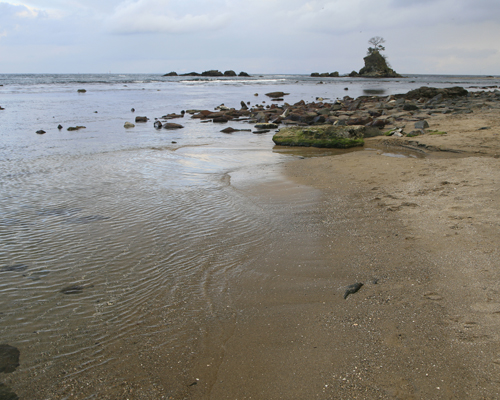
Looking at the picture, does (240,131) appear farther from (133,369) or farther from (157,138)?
(133,369)

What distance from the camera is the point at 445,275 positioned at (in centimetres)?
369

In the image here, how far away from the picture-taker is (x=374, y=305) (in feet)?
10.9

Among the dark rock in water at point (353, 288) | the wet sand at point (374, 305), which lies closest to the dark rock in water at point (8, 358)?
the wet sand at point (374, 305)

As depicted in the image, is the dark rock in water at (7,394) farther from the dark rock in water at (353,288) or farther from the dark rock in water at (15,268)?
the dark rock in water at (353,288)

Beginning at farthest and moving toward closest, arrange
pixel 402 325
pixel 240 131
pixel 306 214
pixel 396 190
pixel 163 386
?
pixel 240 131 < pixel 396 190 < pixel 306 214 < pixel 402 325 < pixel 163 386

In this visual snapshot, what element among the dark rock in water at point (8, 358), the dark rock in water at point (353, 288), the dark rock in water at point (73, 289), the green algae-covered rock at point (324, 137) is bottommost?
the dark rock in water at point (8, 358)

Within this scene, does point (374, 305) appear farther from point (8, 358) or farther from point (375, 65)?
point (375, 65)

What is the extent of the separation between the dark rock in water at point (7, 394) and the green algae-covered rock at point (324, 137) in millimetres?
10834

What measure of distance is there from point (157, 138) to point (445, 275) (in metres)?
12.6

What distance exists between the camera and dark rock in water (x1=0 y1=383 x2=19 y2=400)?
251 cm

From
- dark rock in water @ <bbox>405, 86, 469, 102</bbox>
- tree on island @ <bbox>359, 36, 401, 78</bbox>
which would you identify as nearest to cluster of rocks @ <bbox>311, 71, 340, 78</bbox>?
tree on island @ <bbox>359, 36, 401, 78</bbox>

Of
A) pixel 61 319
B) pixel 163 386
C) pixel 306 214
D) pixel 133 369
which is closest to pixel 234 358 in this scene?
pixel 163 386

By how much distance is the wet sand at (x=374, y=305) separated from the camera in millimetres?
2514

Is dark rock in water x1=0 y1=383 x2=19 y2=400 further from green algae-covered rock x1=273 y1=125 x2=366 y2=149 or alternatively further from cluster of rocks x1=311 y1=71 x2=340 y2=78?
cluster of rocks x1=311 y1=71 x2=340 y2=78
